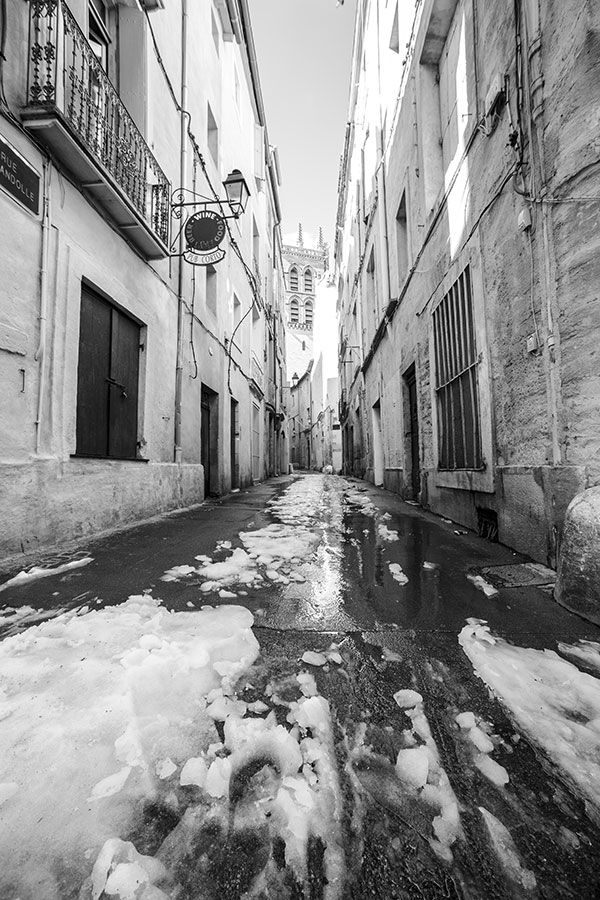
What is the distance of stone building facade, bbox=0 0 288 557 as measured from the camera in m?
3.10

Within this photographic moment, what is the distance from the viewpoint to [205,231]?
5684mm

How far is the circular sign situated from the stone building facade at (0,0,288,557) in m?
0.29

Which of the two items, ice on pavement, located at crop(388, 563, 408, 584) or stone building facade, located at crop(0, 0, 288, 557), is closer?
ice on pavement, located at crop(388, 563, 408, 584)

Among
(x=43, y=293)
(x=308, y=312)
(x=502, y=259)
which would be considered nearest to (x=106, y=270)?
(x=43, y=293)

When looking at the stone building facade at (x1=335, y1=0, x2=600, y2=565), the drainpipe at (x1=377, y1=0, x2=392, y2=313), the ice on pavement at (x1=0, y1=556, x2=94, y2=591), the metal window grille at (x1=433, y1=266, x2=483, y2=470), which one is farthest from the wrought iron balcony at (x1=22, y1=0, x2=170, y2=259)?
the drainpipe at (x1=377, y1=0, x2=392, y2=313)

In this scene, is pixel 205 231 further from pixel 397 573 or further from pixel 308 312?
pixel 308 312

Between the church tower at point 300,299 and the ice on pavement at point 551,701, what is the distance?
136ft

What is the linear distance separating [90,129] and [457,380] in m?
4.74

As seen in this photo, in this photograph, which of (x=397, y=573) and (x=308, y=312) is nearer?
(x=397, y=573)

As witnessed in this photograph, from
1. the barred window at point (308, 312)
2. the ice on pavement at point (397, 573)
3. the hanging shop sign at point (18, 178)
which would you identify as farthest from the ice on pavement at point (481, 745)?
the barred window at point (308, 312)

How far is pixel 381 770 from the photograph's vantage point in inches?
36.9

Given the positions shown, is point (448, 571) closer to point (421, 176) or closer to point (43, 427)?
point (43, 427)

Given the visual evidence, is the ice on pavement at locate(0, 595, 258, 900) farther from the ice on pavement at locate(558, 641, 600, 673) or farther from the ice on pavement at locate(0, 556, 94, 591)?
the ice on pavement at locate(558, 641, 600, 673)

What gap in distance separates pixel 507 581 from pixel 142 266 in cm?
550
